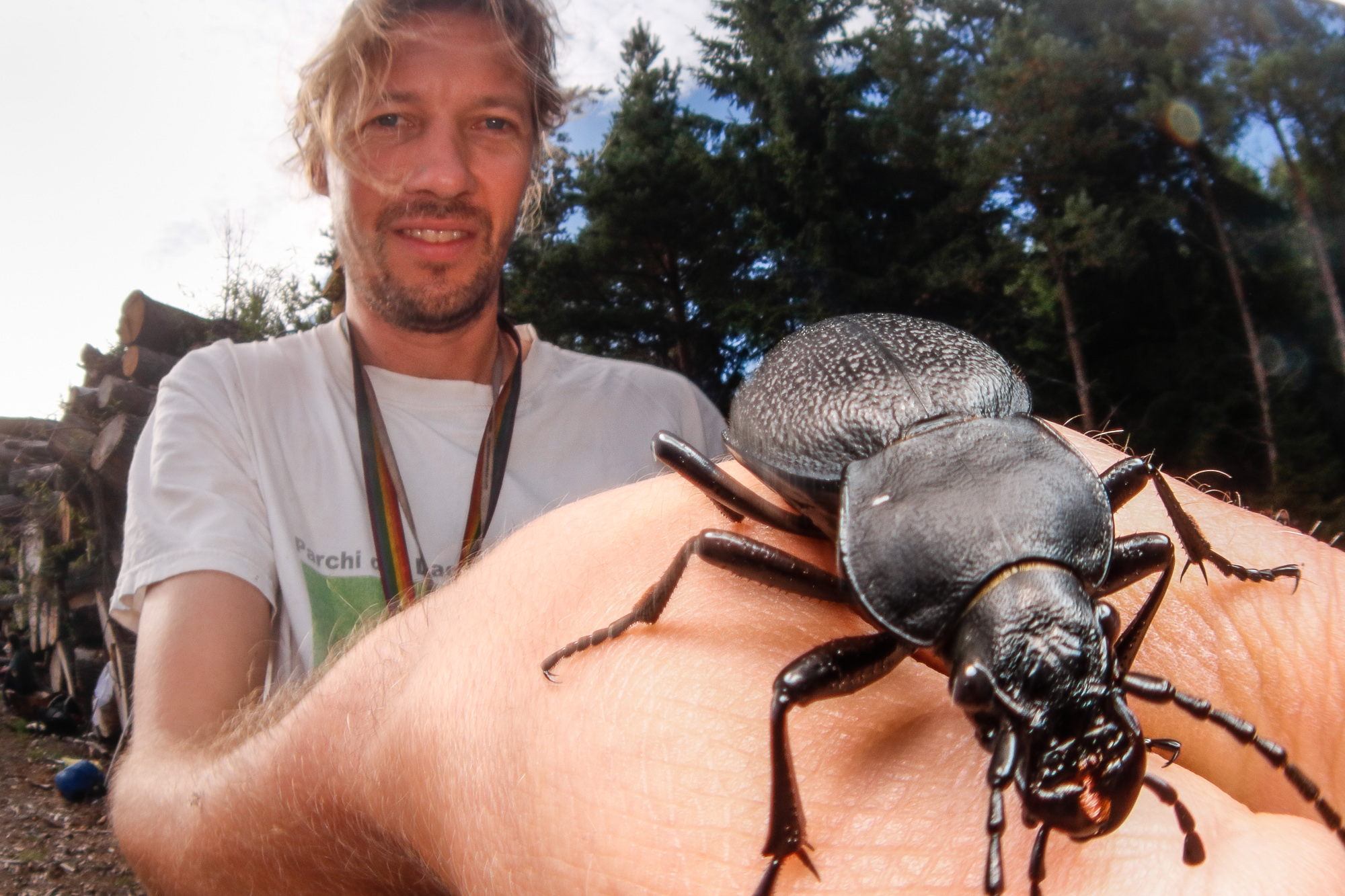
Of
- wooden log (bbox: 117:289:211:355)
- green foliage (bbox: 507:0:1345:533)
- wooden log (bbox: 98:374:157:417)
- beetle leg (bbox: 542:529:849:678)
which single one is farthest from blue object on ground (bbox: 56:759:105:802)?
green foliage (bbox: 507:0:1345:533)

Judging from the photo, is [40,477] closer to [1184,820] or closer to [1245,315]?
[1184,820]

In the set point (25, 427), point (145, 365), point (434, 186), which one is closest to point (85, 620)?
point (25, 427)

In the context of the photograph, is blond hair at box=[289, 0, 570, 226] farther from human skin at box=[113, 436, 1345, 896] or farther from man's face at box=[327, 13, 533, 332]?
human skin at box=[113, 436, 1345, 896]

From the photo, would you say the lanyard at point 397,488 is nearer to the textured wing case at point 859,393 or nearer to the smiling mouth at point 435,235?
the smiling mouth at point 435,235

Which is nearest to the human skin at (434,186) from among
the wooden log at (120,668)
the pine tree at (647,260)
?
the wooden log at (120,668)

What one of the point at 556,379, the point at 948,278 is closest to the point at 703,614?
the point at 556,379

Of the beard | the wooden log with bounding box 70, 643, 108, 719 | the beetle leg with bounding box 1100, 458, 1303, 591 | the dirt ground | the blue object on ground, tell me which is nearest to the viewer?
the beetle leg with bounding box 1100, 458, 1303, 591
